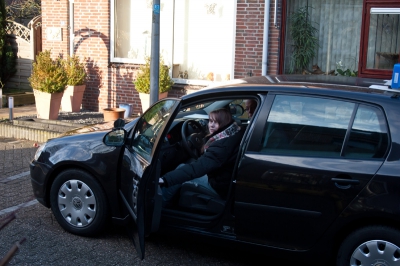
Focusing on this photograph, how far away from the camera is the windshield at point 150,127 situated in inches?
190

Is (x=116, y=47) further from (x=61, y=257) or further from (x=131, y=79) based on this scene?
(x=61, y=257)

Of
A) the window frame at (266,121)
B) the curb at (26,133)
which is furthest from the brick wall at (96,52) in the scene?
the window frame at (266,121)

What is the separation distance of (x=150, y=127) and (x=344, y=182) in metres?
1.86

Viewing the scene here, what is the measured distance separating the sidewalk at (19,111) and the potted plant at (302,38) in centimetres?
583

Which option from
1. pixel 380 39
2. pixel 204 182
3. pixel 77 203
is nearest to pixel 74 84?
pixel 380 39

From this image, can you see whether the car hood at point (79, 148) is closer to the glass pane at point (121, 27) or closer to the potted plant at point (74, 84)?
the potted plant at point (74, 84)

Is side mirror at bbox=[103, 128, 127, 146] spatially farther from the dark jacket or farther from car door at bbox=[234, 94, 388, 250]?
Result: car door at bbox=[234, 94, 388, 250]

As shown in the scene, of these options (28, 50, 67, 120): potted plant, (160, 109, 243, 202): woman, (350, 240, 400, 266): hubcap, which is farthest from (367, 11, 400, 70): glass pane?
(350, 240, 400, 266): hubcap

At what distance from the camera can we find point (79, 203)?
17.4 feet

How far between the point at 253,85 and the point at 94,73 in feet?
28.2

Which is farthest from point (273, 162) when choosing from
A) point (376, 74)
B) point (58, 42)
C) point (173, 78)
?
point (58, 42)

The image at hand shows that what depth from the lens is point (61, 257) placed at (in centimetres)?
498

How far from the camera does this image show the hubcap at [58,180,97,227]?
525cm

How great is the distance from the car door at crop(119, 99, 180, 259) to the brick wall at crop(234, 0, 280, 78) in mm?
5916
